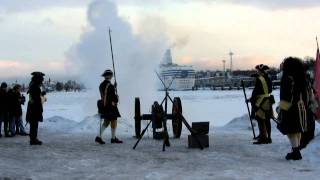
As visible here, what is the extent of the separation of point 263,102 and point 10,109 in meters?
6.97

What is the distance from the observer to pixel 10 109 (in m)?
16.1

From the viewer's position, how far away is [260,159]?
10727mm

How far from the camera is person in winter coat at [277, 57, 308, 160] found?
10.4 m

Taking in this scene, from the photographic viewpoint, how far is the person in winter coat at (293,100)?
34.2 feet

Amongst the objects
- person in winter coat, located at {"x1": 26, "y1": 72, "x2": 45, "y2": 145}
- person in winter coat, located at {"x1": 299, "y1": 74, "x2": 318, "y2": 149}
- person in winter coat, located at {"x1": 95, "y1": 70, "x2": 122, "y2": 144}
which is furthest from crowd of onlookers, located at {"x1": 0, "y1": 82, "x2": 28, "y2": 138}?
person in winter coat, located at {"x1": 299, "y1": 74, "x2": 318, "y2": 149}

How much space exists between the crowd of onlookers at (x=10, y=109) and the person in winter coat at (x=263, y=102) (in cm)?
663

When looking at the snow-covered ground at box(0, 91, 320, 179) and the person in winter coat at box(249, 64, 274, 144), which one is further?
the person in winter coat at box(249, 64, 274, 144)

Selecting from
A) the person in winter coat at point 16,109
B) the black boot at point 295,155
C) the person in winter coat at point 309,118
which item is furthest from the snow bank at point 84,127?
the black boot at point 295,155

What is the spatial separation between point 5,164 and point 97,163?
1.54 meters

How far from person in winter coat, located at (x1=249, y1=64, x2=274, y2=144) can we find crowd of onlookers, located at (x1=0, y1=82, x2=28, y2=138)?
21.7 ft

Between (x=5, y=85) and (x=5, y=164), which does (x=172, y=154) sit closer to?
(x=5, y=164)

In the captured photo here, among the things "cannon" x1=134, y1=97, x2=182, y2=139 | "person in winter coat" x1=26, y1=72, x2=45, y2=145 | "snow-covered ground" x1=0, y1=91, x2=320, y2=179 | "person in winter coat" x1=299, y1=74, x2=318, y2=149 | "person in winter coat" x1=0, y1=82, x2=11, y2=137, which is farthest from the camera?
"person in winter coat" x1=0, y1=82, x2=11, y2=137

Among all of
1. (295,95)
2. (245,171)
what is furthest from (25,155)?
(295,95)

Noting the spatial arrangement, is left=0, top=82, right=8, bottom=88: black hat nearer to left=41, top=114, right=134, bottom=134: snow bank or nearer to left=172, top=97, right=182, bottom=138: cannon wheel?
left=41, top=114, right=134, bottom=134: snow bank
